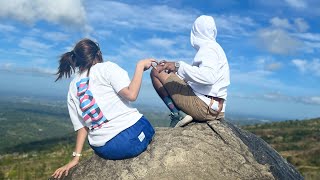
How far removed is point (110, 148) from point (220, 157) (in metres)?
2.25

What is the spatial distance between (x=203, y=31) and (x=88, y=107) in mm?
2853

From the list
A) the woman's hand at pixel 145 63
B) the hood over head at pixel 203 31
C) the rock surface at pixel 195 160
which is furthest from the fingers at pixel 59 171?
the hood over head at pixel 203 31

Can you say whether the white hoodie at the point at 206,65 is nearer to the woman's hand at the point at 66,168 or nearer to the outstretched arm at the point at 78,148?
the outstretched arm at the point at 78,148

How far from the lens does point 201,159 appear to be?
8492mm

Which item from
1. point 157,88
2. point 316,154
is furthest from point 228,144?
point 316,154

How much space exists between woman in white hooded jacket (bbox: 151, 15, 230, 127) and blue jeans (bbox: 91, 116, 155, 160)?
3.35 feet

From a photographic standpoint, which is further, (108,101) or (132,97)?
(108,101)

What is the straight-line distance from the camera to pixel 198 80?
8.25 meters

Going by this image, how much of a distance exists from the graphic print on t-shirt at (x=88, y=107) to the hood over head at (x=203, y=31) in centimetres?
247

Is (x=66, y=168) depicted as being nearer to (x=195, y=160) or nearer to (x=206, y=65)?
(x=195, y=160)

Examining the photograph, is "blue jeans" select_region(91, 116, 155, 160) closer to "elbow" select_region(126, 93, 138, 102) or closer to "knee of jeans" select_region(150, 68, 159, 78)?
"elbow" select_region(126, 93, 138, 102)

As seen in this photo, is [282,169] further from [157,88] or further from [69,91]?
[69,91]

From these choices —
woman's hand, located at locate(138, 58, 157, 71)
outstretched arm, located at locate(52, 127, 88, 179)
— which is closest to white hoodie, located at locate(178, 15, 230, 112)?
woman's hand, located at locate(138, 58, 157, 71)

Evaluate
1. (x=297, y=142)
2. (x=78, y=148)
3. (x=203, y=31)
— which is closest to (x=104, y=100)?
(x=78, y=148)
